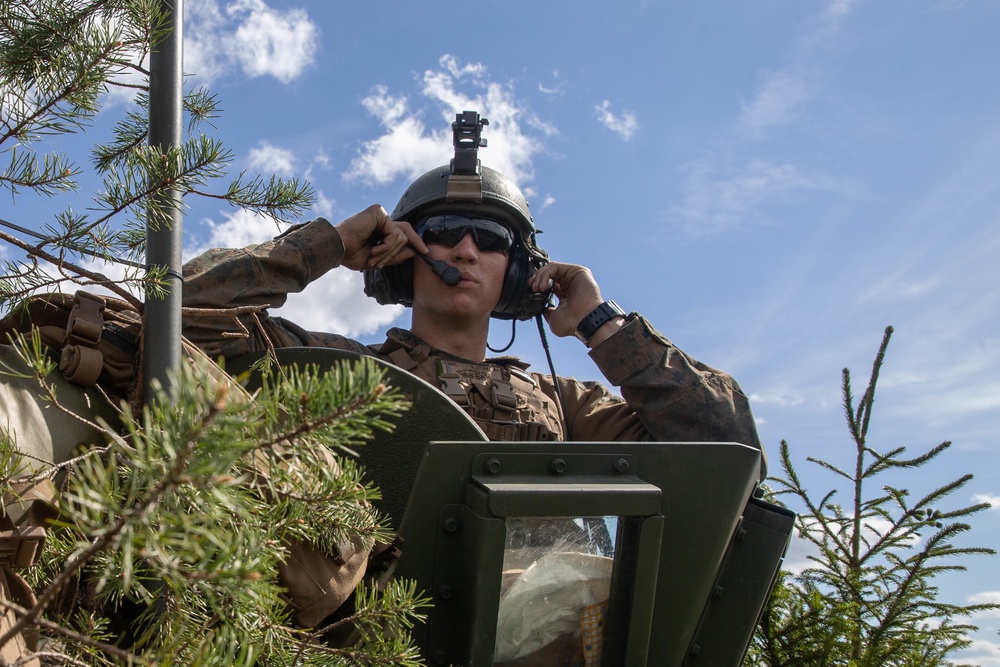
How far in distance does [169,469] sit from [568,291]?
130 inches

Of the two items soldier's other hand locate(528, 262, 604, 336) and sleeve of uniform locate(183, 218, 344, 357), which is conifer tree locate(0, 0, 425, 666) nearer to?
sleeve of uniform locate(183, 218, 344, 357)

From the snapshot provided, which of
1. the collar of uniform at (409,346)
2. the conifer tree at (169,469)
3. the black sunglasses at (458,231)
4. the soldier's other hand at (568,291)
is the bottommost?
the conifer tree at (169,469)

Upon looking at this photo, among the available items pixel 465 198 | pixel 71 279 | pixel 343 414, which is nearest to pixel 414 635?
pixel 71 279

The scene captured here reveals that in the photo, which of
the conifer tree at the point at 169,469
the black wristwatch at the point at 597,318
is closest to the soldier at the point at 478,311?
the black wristwatch at the point at 597,318

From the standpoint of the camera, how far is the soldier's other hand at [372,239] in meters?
3.78

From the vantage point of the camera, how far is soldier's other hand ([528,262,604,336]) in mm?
3982

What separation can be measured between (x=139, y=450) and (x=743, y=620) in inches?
78.0

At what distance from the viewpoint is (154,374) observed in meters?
1.75

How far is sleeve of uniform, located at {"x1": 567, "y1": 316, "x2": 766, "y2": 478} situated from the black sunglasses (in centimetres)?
71

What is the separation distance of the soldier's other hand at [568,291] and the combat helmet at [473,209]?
0.48 feet

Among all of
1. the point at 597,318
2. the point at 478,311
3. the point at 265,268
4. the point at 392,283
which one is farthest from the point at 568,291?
the point at 265,268

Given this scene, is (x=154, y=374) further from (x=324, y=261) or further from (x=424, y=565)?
(x=324, y=261)

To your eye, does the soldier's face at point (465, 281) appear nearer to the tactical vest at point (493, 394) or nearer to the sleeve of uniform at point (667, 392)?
the tactical vest at point (493, 394)

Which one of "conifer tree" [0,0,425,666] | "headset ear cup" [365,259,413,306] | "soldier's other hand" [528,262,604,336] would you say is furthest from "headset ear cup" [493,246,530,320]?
"conifer tree" [0,0,425,666]
